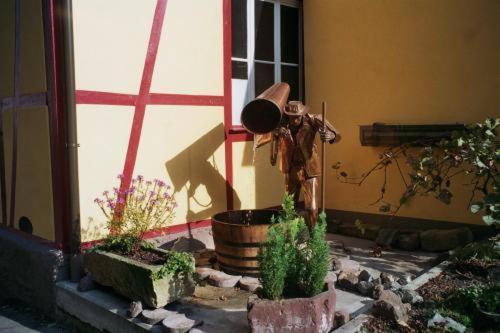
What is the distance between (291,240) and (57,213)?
2.35m

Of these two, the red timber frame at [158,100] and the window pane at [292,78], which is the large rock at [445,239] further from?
the window pane at [292,78]

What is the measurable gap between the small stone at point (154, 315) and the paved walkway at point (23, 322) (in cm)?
106

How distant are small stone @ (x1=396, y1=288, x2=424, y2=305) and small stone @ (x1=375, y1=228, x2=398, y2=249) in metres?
1.89

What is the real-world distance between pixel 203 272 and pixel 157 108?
176cm

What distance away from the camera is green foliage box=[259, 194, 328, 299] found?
3.36 m

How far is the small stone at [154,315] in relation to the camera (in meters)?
3.71

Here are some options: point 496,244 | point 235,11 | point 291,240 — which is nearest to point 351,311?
point 291,240

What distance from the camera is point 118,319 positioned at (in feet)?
12.9

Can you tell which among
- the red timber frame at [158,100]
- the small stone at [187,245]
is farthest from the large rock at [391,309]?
the red timber frame at [158,100]

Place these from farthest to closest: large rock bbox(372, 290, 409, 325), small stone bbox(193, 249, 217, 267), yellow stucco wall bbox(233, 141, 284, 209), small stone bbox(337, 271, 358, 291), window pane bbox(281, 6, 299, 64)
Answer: window pane bbox(281, 6, 299, 64)
yellow stucco wall bbox(233, 141, 284, 209)
small stone bbox(193, 249, 217, 267)
small stone bbox(337, 271, 358, 291)
large rock bbox(372, 290, 409, 325)

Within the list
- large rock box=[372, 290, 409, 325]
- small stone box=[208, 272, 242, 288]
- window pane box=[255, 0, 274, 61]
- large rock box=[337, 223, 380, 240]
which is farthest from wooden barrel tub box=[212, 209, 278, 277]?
window pane box=[255, 0, 274, 61]

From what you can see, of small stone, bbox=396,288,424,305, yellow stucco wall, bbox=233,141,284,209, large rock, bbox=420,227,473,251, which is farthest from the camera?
A: yellow stucco wall, bbox=233,141,284,209

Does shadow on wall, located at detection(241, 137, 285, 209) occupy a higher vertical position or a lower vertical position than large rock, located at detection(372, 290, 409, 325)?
higher

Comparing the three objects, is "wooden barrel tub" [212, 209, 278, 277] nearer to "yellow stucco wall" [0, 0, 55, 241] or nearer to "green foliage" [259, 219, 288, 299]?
"green foliage" [259, 219, 288, 299]
